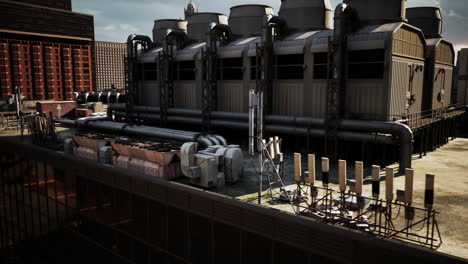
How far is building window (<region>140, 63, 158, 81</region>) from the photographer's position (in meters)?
42.2

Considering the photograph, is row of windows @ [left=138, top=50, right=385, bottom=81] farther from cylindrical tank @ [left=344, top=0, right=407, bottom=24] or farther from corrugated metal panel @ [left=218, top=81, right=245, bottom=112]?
cylindrical tank @ [left=344, top=0, right=407, bottom=24]

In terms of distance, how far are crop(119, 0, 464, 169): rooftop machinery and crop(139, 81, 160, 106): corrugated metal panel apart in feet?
3.74

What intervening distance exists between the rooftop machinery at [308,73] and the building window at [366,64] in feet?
0.24

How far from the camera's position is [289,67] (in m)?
30.4

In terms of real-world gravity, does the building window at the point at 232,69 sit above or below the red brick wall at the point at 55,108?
above

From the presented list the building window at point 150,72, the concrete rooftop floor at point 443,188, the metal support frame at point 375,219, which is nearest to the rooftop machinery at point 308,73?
the building window at point 150,72

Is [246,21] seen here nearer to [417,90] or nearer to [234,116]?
[234,116]

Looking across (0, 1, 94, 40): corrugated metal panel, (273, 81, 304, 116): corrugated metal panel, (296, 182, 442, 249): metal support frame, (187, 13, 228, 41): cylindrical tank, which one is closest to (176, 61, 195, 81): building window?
(187, 13, 228, 41): cylindrical tank

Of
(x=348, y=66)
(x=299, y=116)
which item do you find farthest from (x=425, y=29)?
(x=299, y=116)

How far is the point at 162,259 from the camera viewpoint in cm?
1543

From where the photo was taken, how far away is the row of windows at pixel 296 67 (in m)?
26.3

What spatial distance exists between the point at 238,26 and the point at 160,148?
2181 centimetres

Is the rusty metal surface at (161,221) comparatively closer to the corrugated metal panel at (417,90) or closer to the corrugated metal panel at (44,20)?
the corrugated metal panel at (417,90)

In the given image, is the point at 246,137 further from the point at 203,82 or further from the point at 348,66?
the point at 348,66
